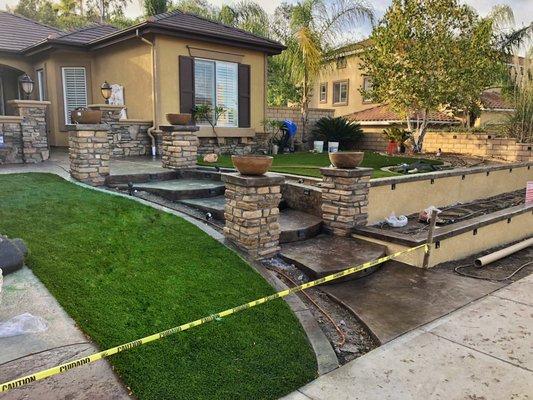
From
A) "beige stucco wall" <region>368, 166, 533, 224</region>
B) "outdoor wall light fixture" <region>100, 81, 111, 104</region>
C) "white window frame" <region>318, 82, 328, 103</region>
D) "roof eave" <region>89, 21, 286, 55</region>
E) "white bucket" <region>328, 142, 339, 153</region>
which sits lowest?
"beige stucco wall" <region>368, 166, 533, 224</region>

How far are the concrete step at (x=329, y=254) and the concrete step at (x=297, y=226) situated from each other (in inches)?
3.9

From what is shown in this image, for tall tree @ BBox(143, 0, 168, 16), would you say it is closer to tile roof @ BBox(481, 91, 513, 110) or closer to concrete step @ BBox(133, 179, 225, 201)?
concrete step @ BBox(133, 179, 225, 201)

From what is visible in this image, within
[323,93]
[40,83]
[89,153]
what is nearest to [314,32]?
[323,93]

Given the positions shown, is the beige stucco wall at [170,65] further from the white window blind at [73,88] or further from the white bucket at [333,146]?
the white bucket at [333,146]

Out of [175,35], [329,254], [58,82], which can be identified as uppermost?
[175,35]

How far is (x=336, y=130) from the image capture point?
15828mm

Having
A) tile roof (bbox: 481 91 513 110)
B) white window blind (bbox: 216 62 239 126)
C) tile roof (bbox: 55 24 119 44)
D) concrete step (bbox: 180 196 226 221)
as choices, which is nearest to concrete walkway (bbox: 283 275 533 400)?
concrete step (bbox: 180 196 226 221)

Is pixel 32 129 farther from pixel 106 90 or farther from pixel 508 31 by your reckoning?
pixel 508 31

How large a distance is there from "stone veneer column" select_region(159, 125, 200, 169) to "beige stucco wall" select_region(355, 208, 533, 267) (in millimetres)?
4186

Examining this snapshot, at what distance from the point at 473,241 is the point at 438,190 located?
1.85m

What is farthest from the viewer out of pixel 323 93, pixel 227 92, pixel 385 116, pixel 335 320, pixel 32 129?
pixel 323 93

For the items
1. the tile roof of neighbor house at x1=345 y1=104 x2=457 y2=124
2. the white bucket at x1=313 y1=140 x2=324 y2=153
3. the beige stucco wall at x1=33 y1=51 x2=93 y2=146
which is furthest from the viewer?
the tile roof of neighbor house at x1=345 y1=104 x2=457 y2=124

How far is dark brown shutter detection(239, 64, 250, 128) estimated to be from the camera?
525 inches

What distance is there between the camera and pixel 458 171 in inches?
371
